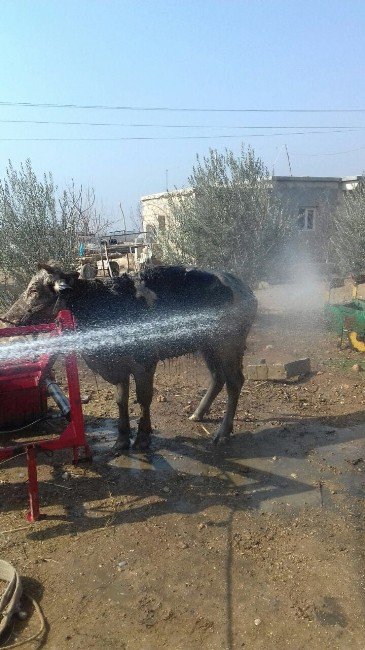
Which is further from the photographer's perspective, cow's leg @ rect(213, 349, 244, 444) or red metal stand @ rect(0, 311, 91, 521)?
cow's leg @ rect(213, 349, 244, 444)

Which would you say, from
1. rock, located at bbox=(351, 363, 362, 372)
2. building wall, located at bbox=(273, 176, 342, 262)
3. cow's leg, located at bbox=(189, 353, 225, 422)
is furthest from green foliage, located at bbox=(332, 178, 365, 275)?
cow's leg, located at bbox=(189, 353, 225, 422)

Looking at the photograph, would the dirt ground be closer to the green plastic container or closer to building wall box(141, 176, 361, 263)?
the green plastic container

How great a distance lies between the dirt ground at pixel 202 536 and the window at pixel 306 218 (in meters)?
18.9

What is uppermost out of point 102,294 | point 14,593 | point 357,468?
point 102,294

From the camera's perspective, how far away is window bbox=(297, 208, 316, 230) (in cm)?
2456

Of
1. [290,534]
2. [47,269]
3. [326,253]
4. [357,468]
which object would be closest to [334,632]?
[290,534]

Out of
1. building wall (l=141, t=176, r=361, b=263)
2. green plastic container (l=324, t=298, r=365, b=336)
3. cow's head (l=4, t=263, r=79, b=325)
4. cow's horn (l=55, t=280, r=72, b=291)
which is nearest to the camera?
cow's horn (l=55, t=280, r=72, b=291)

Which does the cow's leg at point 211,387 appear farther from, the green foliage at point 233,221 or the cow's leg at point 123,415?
the green foliage at point 233,221

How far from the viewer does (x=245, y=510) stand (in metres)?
4.55

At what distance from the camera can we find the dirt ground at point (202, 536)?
3.19 metres

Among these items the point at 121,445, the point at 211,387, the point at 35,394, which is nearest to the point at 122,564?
the point at 121,445

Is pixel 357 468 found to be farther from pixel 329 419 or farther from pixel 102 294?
pixel 102 294

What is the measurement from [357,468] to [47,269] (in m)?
4.02

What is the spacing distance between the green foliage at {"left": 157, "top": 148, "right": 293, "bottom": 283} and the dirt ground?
7.47 m
